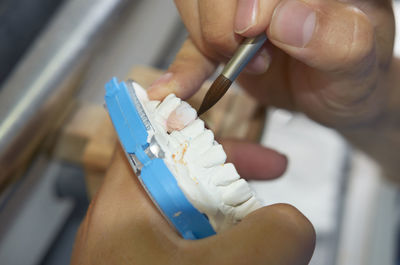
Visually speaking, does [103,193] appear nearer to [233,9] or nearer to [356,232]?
[233,9]

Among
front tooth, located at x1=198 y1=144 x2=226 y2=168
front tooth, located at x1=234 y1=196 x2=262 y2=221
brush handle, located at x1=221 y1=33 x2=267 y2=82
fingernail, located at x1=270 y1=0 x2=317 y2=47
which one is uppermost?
fingernail, located at x1=270 y1=0 x2=317 y2=47

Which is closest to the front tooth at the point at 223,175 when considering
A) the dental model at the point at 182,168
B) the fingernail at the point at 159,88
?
the dental model at the point at 182,168

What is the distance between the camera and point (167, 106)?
0.33 m

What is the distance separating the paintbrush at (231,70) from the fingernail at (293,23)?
0.02 m

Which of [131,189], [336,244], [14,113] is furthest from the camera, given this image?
[336,244]

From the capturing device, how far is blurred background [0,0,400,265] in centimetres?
47

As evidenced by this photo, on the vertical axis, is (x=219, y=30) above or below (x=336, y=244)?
above

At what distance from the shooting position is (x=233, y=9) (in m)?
0.37

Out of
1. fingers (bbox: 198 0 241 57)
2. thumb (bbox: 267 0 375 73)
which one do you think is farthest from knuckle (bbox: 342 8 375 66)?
fingers (bbox: 198 0 241 57)

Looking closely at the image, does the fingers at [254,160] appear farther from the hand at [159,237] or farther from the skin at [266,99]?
the hand at [159,237]

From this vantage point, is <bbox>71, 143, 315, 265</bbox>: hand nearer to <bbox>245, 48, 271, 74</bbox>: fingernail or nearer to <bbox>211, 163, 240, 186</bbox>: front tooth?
<bbox>211, 163, 240, 186</bbox>: front tooth

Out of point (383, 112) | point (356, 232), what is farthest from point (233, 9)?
point (356, 232)

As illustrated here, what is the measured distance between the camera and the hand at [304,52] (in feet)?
1.13

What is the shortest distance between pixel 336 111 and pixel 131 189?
0.30 metres
